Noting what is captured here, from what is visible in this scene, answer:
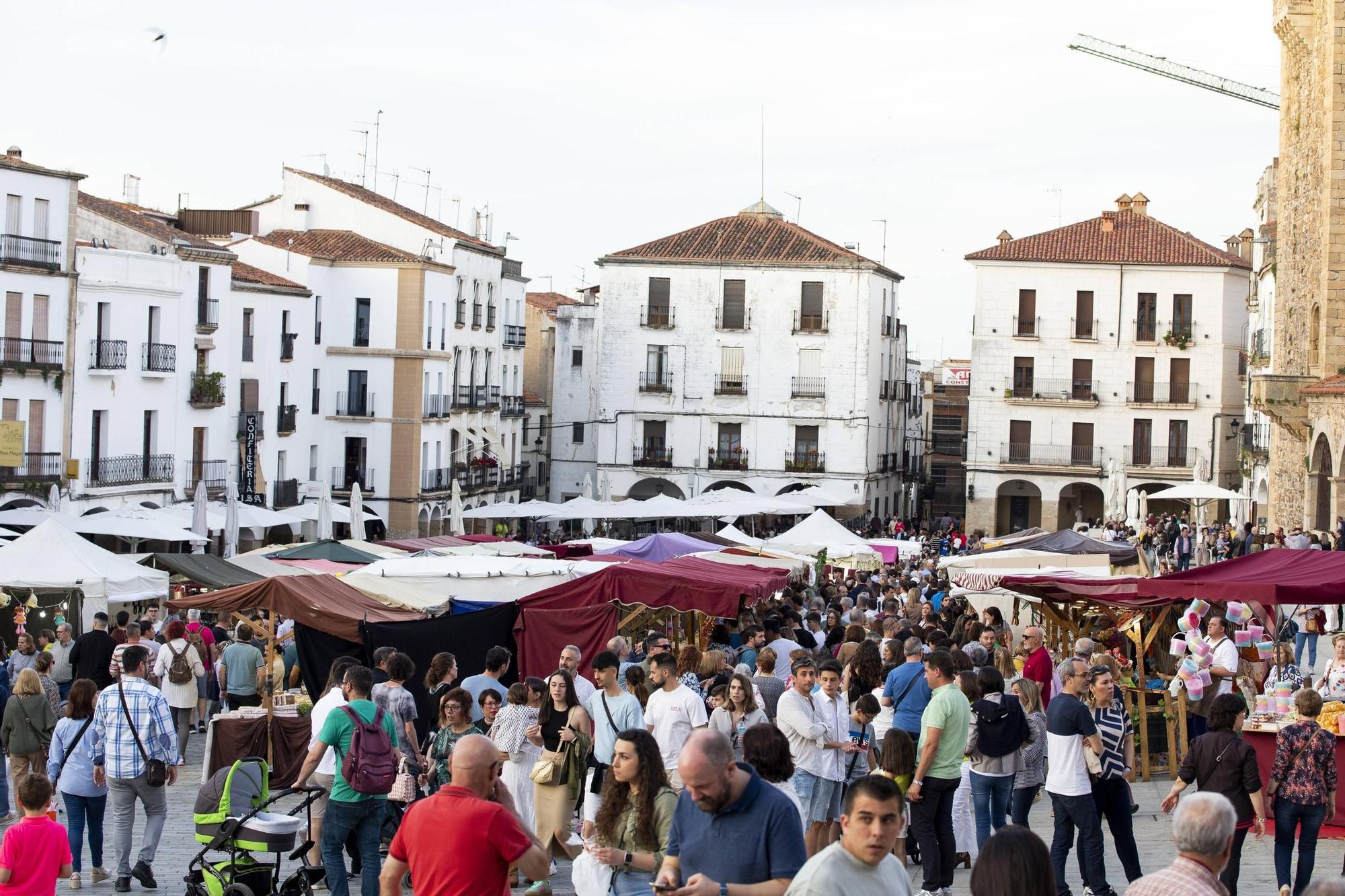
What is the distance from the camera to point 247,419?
4819 cm

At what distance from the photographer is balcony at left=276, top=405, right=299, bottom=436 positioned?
167ft

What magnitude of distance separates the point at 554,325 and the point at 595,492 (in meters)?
11.1

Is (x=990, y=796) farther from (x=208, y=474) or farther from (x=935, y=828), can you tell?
(x=208, y=474)

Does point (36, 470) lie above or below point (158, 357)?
below

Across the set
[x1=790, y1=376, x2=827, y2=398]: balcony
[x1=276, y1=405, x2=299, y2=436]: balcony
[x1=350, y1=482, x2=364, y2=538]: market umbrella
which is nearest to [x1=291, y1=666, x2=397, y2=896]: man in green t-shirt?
[x1=350, y1=482, x2=364, y2=538]: market umbrella

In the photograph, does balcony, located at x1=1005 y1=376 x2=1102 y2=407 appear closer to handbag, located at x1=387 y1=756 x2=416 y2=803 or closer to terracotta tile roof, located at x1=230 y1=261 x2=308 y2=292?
terracotta tile roof, located at x1=230 y1=261 x2=308 y2=292

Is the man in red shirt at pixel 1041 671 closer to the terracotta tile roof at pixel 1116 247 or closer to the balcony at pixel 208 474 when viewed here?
the balcony at pixel 208 474

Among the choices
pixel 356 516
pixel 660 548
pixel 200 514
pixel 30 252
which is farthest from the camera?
pixel 30 252

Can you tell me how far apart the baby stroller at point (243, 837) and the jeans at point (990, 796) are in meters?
4.09

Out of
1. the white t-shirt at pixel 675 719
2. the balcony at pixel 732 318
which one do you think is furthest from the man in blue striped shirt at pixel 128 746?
the balcony at pixel 732 318

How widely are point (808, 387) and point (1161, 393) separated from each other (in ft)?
39.5

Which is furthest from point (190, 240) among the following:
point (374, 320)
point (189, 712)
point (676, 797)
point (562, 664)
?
point (676, 797)

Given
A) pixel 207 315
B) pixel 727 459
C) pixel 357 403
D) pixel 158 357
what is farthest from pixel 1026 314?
pixel 158 357

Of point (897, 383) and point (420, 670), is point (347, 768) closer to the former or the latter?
point (420, 670)
